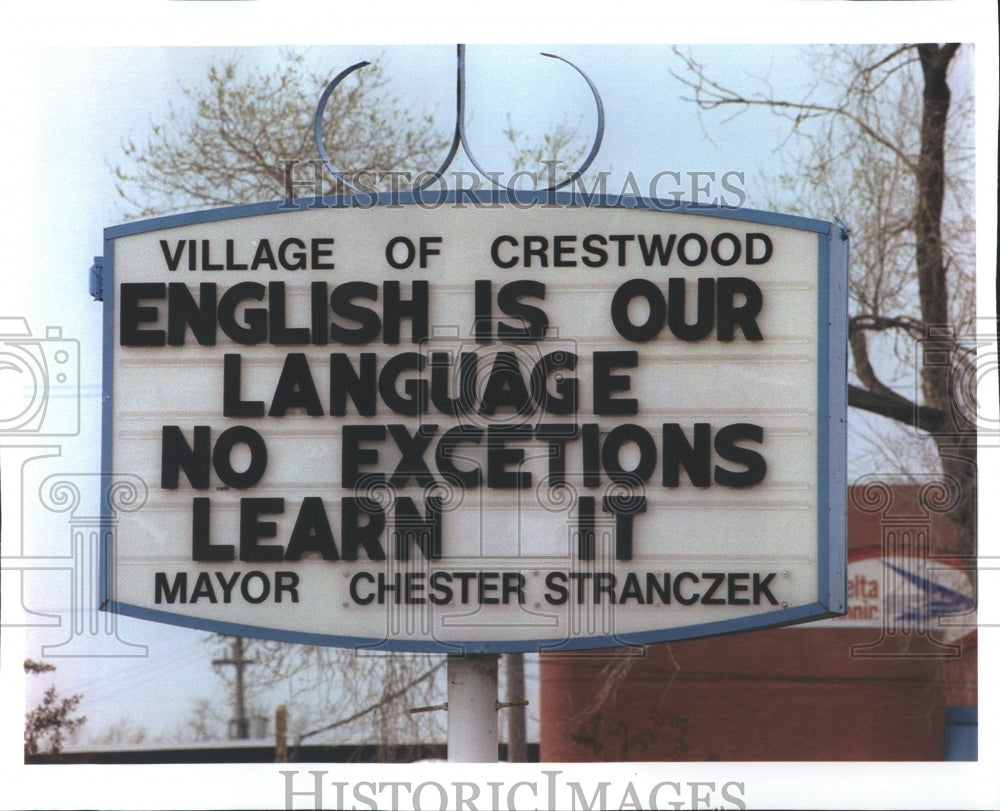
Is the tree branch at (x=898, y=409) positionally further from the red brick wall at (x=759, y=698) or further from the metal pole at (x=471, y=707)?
the metal pole at (x=471, y=707)

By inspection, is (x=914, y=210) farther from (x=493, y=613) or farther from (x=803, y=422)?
(x=493, y=613)

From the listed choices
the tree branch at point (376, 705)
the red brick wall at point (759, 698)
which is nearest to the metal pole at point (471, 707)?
the tree branch at point (376, 705)

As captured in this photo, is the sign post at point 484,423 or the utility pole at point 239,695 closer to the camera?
the sign post at point 484,423

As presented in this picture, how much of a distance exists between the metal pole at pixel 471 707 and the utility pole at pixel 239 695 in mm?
2745

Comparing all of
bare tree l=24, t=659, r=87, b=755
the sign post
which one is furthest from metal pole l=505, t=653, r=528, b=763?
the sign post

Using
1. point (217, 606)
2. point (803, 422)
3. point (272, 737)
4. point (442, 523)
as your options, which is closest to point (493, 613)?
point (442, 523)

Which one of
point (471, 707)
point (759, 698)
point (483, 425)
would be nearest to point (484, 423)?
point (483, 425)

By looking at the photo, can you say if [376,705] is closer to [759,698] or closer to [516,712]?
[516,712]

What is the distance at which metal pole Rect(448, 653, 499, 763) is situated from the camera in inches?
173

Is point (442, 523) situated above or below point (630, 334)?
below

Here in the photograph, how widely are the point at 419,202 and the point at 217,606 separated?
61.3 inches

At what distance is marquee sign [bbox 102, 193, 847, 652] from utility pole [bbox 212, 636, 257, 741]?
2851mm

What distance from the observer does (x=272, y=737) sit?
6887mm

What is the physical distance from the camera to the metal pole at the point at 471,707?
14.4ft
